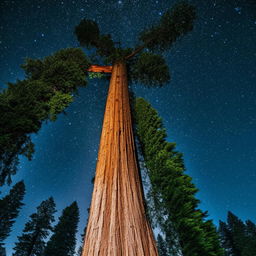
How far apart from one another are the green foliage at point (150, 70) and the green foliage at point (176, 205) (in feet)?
A: 10.4

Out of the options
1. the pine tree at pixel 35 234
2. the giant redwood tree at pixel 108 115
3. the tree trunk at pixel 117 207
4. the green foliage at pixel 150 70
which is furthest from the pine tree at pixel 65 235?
the tree trunk at pixel 117 207

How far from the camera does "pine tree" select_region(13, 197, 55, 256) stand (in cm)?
1897

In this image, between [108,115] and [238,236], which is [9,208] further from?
A: [238,236]

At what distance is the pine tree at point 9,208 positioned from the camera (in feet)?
62.3

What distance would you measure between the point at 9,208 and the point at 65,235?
7.97m

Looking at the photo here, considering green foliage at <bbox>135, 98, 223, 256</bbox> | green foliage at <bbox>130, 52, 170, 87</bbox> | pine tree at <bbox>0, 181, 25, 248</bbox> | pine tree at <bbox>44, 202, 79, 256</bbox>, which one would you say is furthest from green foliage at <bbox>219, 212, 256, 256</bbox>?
pine tree at <bbox>0, 181, 25, 248</bbox>

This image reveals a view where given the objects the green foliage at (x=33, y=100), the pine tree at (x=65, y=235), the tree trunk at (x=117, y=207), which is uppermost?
the pine tree at (x=65, y=235)

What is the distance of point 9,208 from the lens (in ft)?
64.0

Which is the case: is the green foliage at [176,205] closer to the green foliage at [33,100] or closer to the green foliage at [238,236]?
the green foliage at [33,100]

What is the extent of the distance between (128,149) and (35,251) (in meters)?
25.2

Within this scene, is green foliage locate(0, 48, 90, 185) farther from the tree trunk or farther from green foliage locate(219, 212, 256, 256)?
green foliage locate(219, 212, 256, 256)

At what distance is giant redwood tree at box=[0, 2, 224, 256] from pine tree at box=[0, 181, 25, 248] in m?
21.1

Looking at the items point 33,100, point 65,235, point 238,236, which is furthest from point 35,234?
point 238,236

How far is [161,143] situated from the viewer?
6.04 meters
